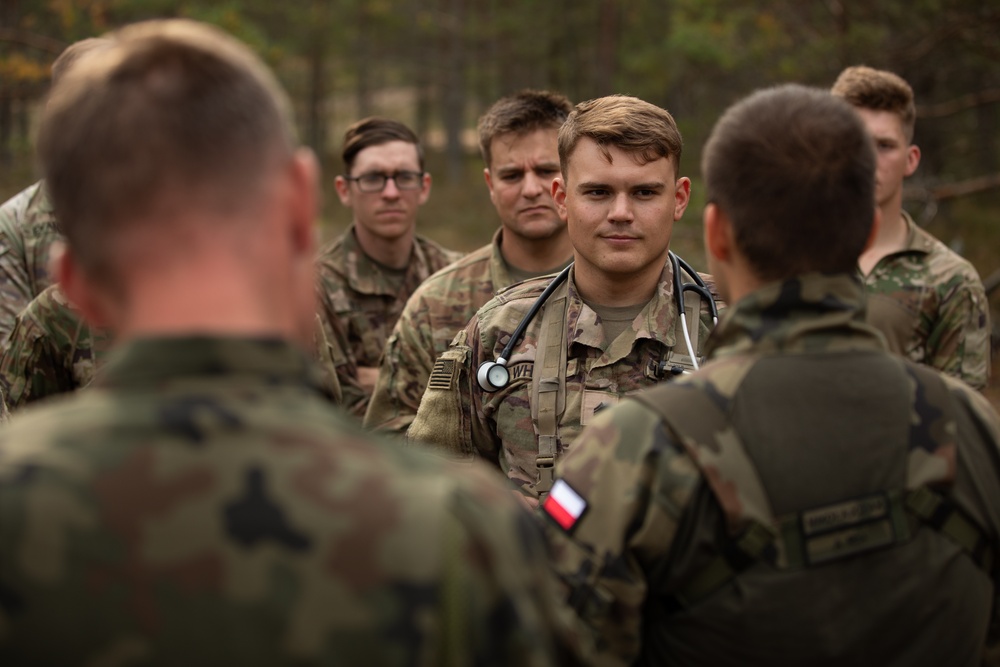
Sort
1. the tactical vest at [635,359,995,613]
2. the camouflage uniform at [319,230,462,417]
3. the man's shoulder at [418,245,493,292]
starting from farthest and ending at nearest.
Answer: the camouflage uniform at [319,230,462,417] < the man's shoulder at [418,245,493,292] < the tactical vest at [635,359,995,613]

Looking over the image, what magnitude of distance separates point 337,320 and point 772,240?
470cm

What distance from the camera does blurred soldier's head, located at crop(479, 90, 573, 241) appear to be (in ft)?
19.3

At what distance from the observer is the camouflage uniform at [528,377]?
13.1 feet

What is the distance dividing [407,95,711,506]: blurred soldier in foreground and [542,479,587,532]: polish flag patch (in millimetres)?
1375

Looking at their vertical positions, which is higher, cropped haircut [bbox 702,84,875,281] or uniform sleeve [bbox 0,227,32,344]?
cropped haircut [bbox 702,84,875,281]

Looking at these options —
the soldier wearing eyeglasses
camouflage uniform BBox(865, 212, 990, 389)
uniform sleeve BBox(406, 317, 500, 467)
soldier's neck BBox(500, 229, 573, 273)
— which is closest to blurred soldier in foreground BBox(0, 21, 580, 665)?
uniform sleeve BBox(406, 317, 500, 467)

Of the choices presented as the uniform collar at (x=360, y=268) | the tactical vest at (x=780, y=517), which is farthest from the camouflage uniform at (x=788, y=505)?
the uniform collar at (x=360, y=268)

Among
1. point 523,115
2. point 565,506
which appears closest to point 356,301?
point 523,115

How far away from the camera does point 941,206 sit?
19.8 meters

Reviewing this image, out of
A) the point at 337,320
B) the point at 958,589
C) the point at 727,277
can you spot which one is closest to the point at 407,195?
the point at 337,320

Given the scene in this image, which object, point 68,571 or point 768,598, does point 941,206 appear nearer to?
point 768,598

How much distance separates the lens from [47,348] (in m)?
4.70

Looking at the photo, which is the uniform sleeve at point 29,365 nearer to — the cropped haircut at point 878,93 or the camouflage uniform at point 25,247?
the camouflage uniform at point 25,247

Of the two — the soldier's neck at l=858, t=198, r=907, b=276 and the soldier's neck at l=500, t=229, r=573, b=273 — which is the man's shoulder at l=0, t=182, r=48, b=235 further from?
the soldier's neck at l=858, t=198, r=907, b=276
